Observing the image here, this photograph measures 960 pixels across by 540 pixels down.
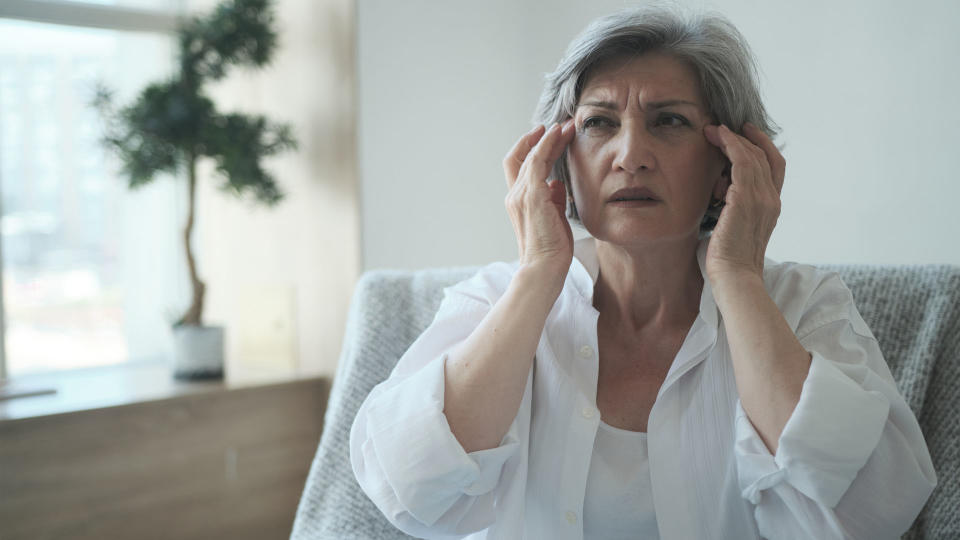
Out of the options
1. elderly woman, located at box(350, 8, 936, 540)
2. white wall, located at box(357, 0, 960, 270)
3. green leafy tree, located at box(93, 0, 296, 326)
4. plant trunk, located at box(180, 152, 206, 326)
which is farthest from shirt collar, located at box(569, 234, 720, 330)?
plant trunk, located at box(180, 152, 206, 326)

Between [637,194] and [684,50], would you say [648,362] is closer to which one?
[637,194]

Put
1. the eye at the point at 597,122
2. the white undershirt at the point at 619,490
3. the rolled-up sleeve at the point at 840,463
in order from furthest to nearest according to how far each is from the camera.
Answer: the eye at the point at 597,122
the white undershirt at the point at 619,490
the rolled-up sleeve at the point at 840,463

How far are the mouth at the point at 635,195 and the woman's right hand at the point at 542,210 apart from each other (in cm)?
10

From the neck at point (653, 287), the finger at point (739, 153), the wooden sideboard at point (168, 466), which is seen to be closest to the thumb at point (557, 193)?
the neck at point (653, 287)

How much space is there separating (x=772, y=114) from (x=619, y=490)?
106 cm

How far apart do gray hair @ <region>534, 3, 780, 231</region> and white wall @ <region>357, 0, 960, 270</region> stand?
0.50 meters

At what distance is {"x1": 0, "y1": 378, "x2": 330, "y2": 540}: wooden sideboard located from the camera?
1.88m

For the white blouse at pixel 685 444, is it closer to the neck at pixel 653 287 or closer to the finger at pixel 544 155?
the neck at pixel 653 287

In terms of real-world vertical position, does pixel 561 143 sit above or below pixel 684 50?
below

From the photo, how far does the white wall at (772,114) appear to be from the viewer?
1531mm

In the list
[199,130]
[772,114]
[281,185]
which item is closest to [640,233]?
[772,114]

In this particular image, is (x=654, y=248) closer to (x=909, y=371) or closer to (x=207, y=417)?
(x=909, y=371)

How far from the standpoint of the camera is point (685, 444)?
1104 mm

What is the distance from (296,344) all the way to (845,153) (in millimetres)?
1660
